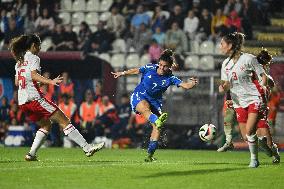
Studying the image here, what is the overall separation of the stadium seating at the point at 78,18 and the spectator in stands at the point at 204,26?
5.48 meters

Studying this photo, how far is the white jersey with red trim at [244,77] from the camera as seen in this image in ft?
42.6

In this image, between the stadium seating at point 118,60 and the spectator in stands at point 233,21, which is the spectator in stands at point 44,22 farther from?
the spectator in stands at point 233,21

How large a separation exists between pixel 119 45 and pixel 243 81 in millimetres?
14469

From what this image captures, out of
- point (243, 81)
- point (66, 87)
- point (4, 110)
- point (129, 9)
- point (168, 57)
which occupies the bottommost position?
point (4, 110)

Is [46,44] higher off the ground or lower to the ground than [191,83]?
lower

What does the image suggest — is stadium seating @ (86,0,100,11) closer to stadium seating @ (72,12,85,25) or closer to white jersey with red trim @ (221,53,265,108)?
stadium seating @ (72,12,85,25)

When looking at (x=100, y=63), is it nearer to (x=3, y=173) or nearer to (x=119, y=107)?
(x=119, y=107)

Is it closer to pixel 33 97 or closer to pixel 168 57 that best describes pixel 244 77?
pixel 168 57

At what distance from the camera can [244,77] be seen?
13031mm

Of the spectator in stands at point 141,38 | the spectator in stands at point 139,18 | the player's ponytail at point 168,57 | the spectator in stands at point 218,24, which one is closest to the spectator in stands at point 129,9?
the spectator in stands at point 139,18

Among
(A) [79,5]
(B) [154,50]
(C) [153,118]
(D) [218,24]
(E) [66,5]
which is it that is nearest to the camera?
(C) [153,118]

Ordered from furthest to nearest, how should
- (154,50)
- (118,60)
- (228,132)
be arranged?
(118,60) → (154,50) → (228,132)

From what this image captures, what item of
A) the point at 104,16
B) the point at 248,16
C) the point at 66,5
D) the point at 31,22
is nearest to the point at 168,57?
the point at 248,16

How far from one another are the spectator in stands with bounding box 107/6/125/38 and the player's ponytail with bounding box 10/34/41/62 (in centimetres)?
1328
